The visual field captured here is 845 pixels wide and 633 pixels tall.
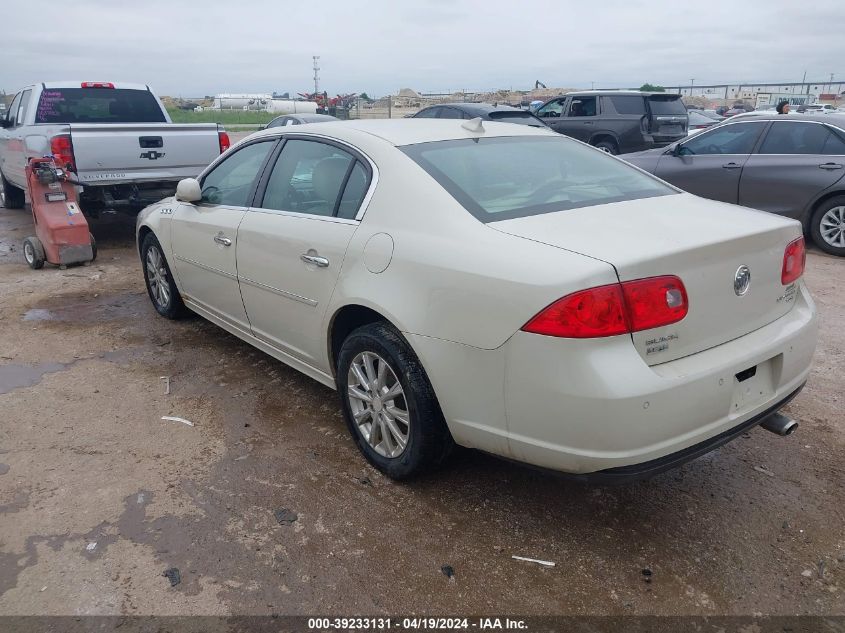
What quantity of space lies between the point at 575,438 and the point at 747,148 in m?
7.39

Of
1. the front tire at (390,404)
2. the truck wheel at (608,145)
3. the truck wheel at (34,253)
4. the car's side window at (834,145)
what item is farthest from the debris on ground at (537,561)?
the truck wheel at (608,145)

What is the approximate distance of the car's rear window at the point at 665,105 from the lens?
46.2 feet

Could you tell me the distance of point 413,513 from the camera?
9.79 feet

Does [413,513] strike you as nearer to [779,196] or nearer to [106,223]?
[779,196]

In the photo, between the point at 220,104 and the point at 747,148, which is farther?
the point at 220,104

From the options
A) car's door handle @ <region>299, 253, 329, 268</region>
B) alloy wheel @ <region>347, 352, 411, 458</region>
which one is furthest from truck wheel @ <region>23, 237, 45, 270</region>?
alloy wheel @ <region>347, 352, 411, 458</region>

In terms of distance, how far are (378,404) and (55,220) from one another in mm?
5696

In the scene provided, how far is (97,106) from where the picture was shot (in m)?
9.23

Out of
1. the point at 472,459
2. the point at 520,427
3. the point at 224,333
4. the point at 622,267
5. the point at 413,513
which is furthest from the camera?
the point at 224,333

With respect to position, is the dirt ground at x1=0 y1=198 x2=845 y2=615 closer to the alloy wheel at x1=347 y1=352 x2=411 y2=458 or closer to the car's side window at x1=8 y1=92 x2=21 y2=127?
the alloy wheel at x1=347 y1=352 x2=411 y2=458

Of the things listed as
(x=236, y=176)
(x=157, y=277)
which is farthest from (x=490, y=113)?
(x=236, y=176)

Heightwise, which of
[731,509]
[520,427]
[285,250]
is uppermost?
[285,250]

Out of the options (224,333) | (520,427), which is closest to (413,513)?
(520,427)

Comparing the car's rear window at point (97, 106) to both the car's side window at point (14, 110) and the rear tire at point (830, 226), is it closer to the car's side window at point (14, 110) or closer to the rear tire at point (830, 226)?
the car's side window at point (14, 110)
